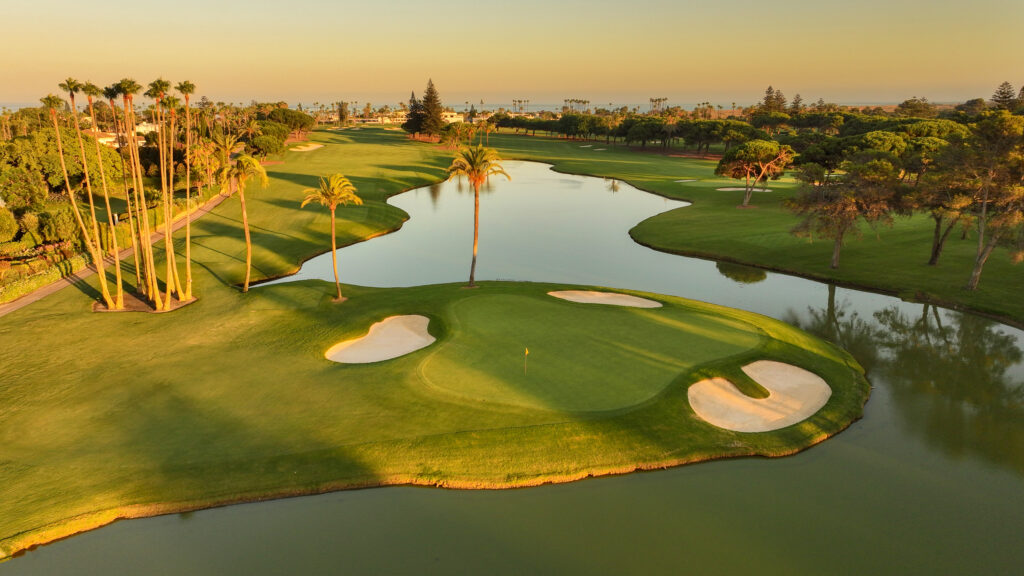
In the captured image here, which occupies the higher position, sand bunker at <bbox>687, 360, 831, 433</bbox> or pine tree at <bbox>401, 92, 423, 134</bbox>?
pine tree at <bbox>401, 92, 423, 134</bbox>

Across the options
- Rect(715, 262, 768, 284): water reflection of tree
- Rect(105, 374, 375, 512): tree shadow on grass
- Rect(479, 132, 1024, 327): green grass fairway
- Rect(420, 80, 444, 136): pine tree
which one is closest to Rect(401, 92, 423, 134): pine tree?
Rect(420, 80, 444, 136): pine tree

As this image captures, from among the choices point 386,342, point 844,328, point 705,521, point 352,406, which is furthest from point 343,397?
point 844,328

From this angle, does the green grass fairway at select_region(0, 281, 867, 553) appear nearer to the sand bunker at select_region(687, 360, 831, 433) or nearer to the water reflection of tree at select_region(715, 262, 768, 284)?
the sand bunker at select_region(687, 360, 831, 433)

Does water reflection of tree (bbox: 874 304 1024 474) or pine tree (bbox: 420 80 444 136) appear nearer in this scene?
water reflection of tree (bbox: 874 304 1024 474)

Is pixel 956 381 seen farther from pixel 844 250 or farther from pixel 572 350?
pixel 844 250

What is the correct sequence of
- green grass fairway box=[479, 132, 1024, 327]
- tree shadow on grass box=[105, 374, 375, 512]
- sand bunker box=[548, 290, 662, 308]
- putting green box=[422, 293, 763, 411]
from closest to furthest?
tree shadow on grass box=[105, 374, 375, 512] < putting green box=[422, 293, 763, 411] < sand bunker box=[548, 290, 662, 308] < green grass fairway box=[479, 132, 1024, 327]
